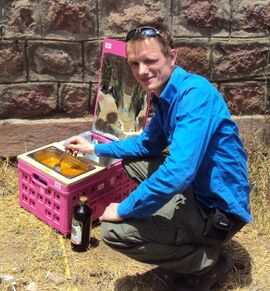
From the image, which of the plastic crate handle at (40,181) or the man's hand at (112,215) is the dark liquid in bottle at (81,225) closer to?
the plastic crate handle at (40,181)

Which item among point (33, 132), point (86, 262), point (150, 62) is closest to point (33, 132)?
point (33, 132)

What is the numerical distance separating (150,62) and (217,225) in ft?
3.04

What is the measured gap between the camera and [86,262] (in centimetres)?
336

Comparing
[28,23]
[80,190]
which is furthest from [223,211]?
[28,23]

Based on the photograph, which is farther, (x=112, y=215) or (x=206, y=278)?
(x=206, y=278)

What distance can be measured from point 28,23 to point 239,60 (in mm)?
1656

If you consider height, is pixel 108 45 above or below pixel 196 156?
above

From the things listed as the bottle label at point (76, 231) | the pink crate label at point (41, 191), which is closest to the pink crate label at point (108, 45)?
the pink crate label at point (41, 191)

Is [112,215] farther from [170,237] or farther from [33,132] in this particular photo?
[33,132]

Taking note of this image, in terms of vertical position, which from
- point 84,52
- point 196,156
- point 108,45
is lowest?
point 196,156

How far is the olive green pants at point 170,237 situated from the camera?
114 inches

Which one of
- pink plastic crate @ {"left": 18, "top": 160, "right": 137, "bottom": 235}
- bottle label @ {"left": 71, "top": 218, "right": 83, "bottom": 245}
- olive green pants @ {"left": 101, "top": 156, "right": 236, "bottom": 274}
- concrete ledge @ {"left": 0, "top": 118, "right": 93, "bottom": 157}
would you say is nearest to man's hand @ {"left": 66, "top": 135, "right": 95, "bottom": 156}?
pink plastic crate @ {"left": 18, "top": 160, "right": 137, "bottom": 235}

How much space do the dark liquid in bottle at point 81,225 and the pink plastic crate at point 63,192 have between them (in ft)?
0.37

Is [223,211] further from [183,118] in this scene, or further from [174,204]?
[183,118]
